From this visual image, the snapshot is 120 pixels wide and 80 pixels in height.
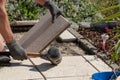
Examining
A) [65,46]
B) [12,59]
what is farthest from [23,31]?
[12,59]

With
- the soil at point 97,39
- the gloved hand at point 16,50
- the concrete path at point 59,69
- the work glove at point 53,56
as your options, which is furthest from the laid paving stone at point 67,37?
the gloved hand at point 16,50

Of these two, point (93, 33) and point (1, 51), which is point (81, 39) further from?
point (1, 51)

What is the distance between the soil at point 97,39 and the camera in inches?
220

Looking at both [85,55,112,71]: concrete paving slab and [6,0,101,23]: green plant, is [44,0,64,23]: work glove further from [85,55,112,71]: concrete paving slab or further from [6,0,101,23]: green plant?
[6,0,101,23]: green plant

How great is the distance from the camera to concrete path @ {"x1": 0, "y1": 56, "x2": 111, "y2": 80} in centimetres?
470

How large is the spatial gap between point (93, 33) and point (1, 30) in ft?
6.32

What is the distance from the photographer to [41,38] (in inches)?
208

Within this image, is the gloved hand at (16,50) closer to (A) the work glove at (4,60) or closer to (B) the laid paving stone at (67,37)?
(A) the work glove at (4,60)

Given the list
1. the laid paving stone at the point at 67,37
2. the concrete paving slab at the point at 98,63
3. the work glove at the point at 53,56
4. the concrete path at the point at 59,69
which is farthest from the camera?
the laid paving stone at the point at 67,37

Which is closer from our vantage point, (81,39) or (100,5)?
(81,39)

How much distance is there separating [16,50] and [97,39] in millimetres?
1628

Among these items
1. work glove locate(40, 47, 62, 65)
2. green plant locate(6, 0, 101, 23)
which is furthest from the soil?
work glove locate(40, 47, 62, 65)

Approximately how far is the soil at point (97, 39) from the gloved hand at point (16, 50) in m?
1.22

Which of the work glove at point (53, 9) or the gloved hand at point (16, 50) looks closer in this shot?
the gloved hand at point (16, 50)
